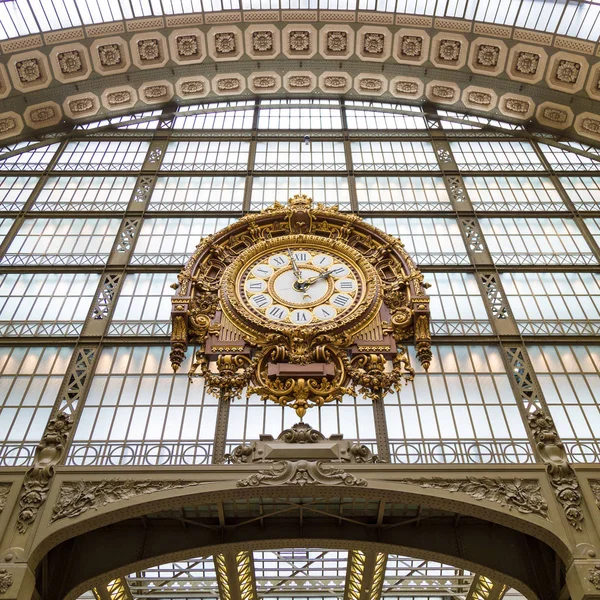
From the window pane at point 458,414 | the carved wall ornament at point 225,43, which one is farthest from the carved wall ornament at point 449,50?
the window pane at point 458,414

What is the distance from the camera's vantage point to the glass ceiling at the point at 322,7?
70.3ft

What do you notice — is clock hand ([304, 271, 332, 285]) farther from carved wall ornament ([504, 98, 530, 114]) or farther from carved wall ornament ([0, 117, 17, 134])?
carved wall ornament ([0, 117, 17, 134])

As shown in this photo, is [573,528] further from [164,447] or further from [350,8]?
[350,8]

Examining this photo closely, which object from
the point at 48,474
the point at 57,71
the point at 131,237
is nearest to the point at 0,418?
the point at 48,474

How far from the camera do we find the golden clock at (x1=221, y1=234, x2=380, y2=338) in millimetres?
14586

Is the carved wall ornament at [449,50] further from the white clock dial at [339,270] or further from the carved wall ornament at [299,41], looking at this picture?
the white clock dial at [339,270]

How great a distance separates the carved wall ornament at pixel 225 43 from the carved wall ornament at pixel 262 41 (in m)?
0.78

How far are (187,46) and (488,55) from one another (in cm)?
1155

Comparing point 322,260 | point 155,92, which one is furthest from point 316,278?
point 155,92

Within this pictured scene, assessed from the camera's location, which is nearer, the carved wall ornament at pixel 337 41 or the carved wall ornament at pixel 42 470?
the carved wall ornament at pixel 42 470

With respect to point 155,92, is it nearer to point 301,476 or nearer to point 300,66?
point 300,66

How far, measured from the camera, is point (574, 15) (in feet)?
70.8

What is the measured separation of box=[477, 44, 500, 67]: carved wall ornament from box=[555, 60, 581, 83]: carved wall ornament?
227 centimetres

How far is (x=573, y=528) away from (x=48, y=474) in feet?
31.1
